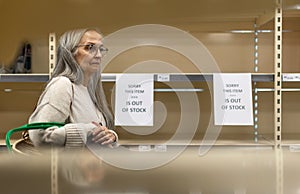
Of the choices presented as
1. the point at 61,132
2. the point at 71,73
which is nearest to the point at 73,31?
the point at 71,73

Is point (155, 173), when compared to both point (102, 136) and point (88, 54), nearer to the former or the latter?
point (102, 136)

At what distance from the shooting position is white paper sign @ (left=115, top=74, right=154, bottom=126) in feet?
6.56

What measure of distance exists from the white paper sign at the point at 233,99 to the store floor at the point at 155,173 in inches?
66.0

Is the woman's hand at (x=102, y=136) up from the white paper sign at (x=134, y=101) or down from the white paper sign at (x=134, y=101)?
down

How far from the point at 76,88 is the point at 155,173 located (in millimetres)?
1078

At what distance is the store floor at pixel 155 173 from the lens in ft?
0.65

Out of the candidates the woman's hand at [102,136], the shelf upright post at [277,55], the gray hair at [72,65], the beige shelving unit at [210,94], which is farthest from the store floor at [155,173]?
the beige shelving unit at [210,94]

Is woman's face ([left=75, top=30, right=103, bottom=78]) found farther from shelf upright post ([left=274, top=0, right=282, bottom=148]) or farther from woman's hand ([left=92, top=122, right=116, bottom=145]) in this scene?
shelf upright post ([left=274, top=0, right=282, bottom=148])

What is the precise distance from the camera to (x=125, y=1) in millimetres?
2232

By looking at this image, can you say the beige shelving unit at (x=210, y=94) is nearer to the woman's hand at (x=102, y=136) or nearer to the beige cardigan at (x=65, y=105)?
the beige cardigan at (x=65, y=105)

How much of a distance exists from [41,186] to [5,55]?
1.95m

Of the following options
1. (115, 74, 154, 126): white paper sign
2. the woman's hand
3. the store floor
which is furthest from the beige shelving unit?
the store floor

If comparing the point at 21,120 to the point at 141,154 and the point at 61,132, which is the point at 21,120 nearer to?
the point at 61,132

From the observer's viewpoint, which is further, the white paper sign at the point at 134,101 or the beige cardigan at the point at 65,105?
the white paper sign at the point at 134,101
